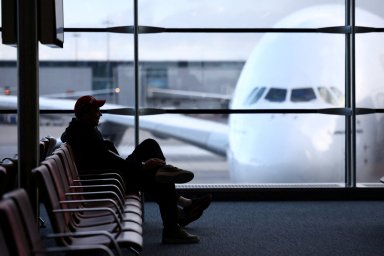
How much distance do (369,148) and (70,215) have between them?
537 centimetres

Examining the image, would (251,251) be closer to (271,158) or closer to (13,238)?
(13,238)

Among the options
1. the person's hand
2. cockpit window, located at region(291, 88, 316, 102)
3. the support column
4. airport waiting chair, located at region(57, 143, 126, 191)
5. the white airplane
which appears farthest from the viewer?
cockpit window, located at region(291, 88, 316, 102)

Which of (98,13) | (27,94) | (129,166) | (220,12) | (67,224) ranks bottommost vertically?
(67,224)

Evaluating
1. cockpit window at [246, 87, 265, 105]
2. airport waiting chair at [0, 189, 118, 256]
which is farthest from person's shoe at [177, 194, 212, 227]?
cockpit window at [246, 87, 265, 105]

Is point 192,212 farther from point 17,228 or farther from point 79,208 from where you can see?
point 17,228

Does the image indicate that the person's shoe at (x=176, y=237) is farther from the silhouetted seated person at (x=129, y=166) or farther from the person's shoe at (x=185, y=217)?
the person's shoe at (x=185, y=217)

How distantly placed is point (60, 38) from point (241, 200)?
Answer: 3.57 m

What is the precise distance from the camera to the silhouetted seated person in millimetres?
5371

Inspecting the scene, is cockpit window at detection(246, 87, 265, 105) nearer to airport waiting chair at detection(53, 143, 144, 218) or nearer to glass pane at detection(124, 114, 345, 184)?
glass pane at detection(124, 114, 345, 184)

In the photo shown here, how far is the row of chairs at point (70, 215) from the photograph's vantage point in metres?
2.85

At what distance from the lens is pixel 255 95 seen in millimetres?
9953

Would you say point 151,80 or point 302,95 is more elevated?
point 151,80

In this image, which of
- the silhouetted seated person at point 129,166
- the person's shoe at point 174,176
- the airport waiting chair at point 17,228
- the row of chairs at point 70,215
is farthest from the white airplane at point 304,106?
the airport waiting chair at point 17,228

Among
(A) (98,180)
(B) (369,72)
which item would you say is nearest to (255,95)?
(B) (369,72)
